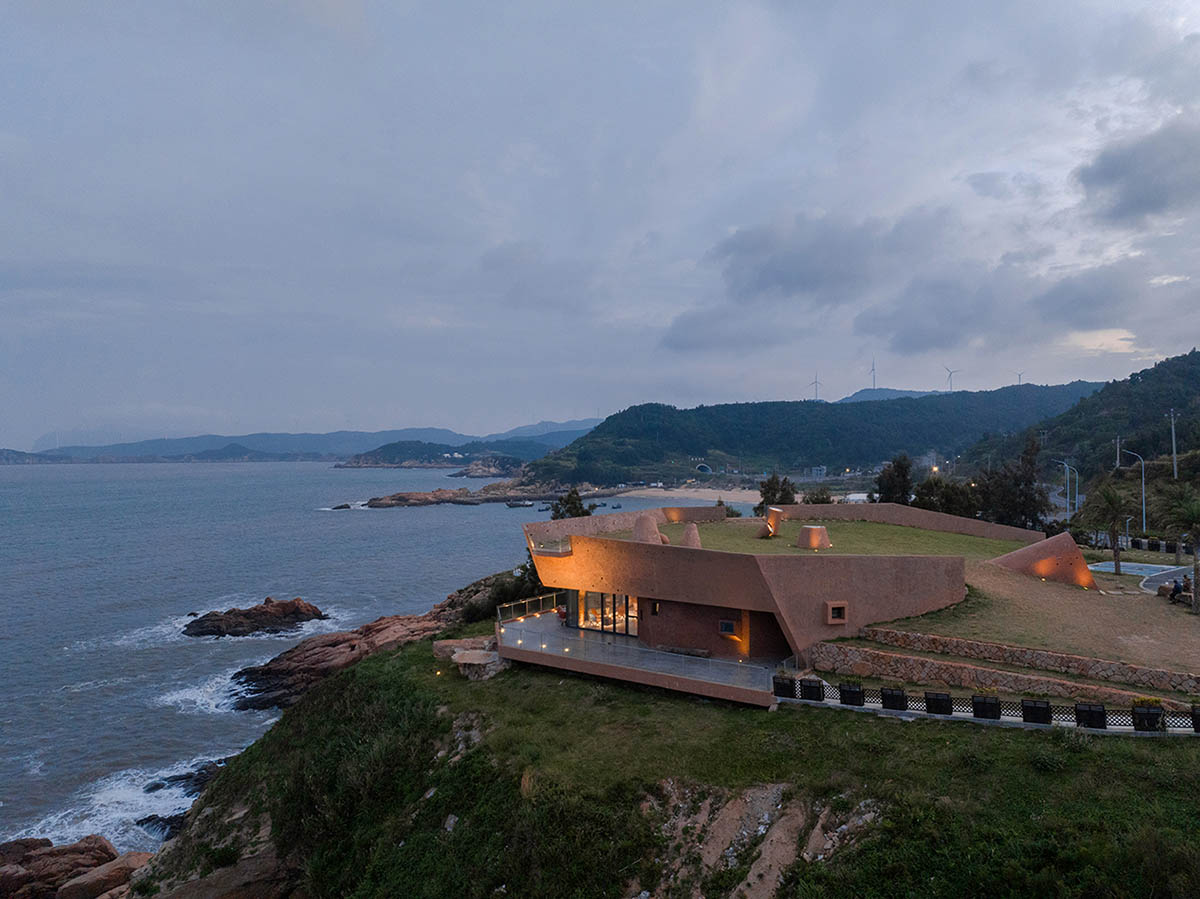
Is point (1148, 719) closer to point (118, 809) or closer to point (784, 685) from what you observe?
point (784, 685)

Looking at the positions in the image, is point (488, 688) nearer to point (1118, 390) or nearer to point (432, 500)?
point (432, 500)

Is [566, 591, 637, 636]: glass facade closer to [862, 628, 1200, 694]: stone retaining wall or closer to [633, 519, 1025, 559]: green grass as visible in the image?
[633, 519, 1025, 559]: green grass

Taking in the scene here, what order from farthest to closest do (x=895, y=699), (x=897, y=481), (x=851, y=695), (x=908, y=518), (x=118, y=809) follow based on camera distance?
(x=897, y=481) < (x=908, y=518) < (x=118, y=809) < (x=851, y=695) < (x=895, y=699)

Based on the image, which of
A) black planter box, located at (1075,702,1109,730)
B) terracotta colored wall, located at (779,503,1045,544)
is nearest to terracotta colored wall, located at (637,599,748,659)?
black planter box, located at (1075,702,1109,730)

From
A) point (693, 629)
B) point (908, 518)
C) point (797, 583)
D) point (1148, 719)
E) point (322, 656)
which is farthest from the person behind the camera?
point (322, 656)

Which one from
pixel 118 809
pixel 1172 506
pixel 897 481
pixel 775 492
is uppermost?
pixel 1172 506

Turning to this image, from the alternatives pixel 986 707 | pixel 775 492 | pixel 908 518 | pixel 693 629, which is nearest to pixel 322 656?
pixel 693 629

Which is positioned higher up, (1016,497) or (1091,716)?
(1016,497)
